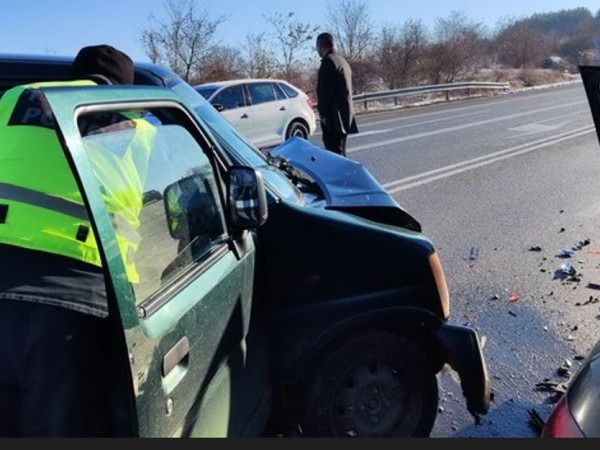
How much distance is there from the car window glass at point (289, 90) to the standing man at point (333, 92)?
5626 millimetres

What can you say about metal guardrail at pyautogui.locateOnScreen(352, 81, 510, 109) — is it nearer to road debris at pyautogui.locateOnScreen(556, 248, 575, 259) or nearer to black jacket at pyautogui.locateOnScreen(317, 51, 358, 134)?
black jacket at pyautogui.locateOnScreen(317, 51, 358, 134)

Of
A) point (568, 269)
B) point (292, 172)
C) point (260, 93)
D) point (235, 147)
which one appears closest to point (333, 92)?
point (568, 269)

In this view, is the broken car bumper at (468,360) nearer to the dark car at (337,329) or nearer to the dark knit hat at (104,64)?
the dark car at (337,329)

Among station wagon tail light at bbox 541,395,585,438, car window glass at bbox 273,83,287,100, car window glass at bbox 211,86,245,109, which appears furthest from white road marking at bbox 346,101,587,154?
station wagon tail light at bbox 541,395,585,438

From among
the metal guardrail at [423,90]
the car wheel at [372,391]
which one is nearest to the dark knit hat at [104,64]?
the car wheel at [372,391]

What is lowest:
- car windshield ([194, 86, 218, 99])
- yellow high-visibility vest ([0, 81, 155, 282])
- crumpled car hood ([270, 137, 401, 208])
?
crumpled car hood ([270, 137, 401, 208])

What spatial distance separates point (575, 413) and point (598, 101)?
120 centimetres

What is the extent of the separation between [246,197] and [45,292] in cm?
89

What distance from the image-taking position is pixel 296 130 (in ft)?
45.6

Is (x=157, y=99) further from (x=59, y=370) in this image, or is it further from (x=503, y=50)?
(x=503, y=50)

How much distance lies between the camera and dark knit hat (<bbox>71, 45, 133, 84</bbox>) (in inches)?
98.4

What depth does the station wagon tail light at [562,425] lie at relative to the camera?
1.58m

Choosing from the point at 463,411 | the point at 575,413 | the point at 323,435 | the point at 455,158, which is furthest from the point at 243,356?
the point at 455,158

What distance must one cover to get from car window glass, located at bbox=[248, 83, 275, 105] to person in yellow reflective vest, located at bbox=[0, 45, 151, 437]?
38.1 ft
